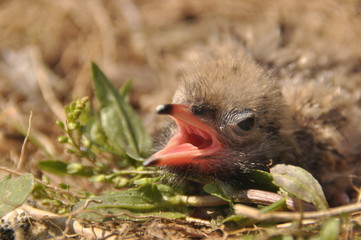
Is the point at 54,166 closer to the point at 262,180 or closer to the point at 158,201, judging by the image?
the point at 158,201

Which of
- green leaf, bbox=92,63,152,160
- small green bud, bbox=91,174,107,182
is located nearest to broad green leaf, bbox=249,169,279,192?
green leaf, bbox=92,63,152,160

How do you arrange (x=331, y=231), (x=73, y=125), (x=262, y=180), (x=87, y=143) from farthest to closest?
1. (x=87, y=143)
2. (x=73, y=125)
3. (x=262, y=180)
4. (x=331, y=231)

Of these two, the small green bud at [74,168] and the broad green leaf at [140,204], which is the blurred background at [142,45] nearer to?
the small green bud at [74,168]

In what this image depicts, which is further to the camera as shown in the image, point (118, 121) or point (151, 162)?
point (118, 121)

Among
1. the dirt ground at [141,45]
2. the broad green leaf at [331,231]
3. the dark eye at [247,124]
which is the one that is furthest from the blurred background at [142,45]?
the broad green leaf at [331,231]

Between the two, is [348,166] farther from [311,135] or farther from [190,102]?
[190,102]

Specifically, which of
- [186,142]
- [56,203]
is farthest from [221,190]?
[56,203]

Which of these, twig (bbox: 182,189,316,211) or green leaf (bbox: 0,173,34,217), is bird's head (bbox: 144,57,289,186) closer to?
twig (bbox: 182,189,316,211)
